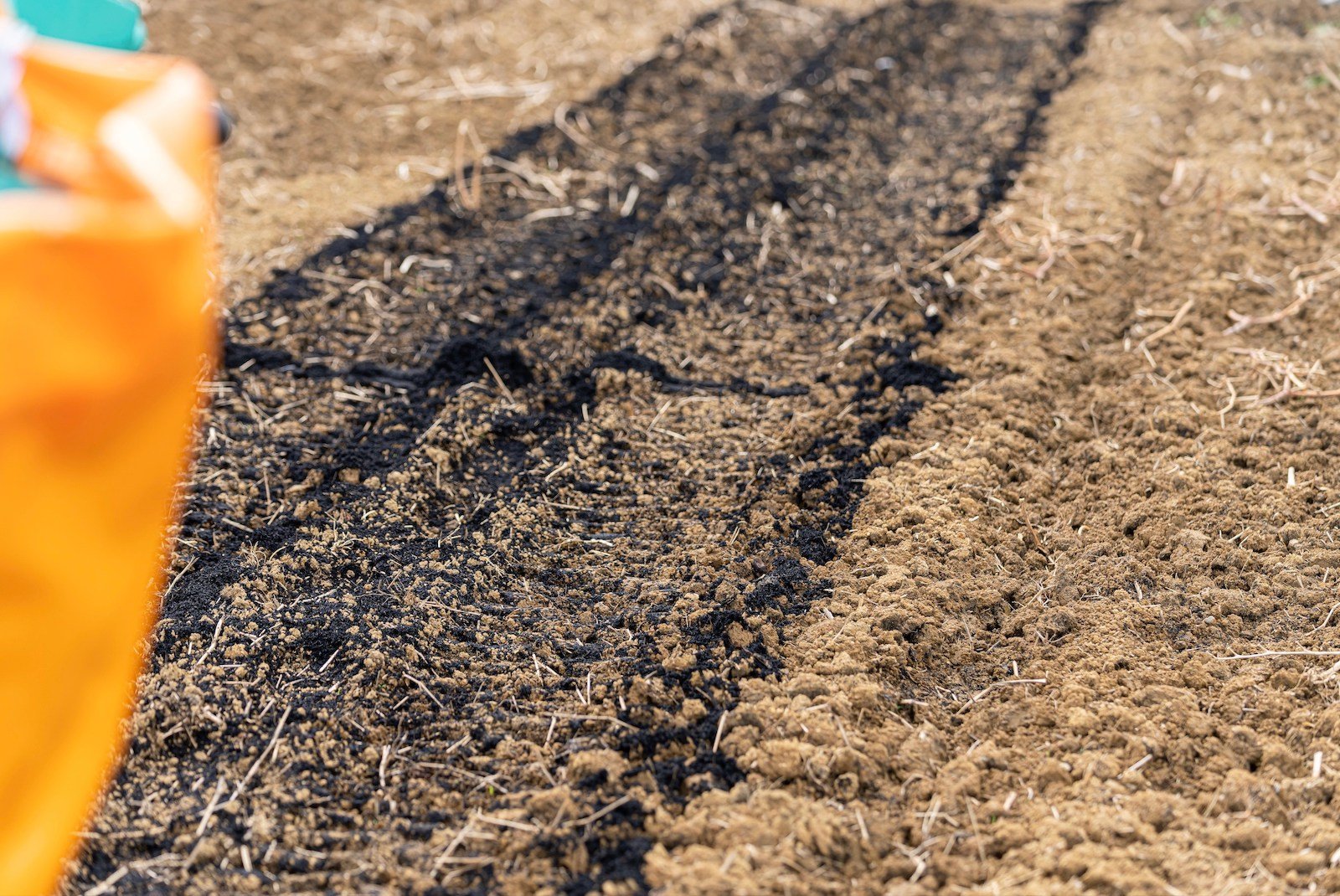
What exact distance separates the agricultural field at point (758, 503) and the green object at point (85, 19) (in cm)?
136

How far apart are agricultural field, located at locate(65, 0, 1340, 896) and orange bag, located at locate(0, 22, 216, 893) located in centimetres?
55

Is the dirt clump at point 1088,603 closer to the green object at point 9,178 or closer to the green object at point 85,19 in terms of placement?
the green object at point 9,178

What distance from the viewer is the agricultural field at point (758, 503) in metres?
2.21

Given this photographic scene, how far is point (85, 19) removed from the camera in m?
2.20

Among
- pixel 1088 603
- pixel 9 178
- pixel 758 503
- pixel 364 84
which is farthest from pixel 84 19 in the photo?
pixel 364 84

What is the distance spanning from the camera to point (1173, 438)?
338 centimetres

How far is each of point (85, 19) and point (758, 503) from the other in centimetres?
208

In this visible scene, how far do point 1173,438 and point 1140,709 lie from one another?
1252 mm

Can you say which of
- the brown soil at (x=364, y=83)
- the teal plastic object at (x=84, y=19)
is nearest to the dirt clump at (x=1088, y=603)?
the teal plastic object at (x=84, y=19)

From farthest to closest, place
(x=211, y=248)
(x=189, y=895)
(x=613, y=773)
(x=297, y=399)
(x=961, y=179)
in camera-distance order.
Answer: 1. (x=961, y=179)
2. (x=211, y=248)
3. (x=297, y=399)
4. (x=613, y=773)
5. (x=189, y=895)

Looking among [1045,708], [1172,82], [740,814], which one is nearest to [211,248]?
[740,814]

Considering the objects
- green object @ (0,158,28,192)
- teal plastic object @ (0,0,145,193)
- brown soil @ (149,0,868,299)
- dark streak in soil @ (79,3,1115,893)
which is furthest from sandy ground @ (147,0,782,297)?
green object @ (0,158,28,192)

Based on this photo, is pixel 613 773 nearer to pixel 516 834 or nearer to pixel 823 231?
pixel 516 834

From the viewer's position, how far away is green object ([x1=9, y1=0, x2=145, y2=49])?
2.14 meters
